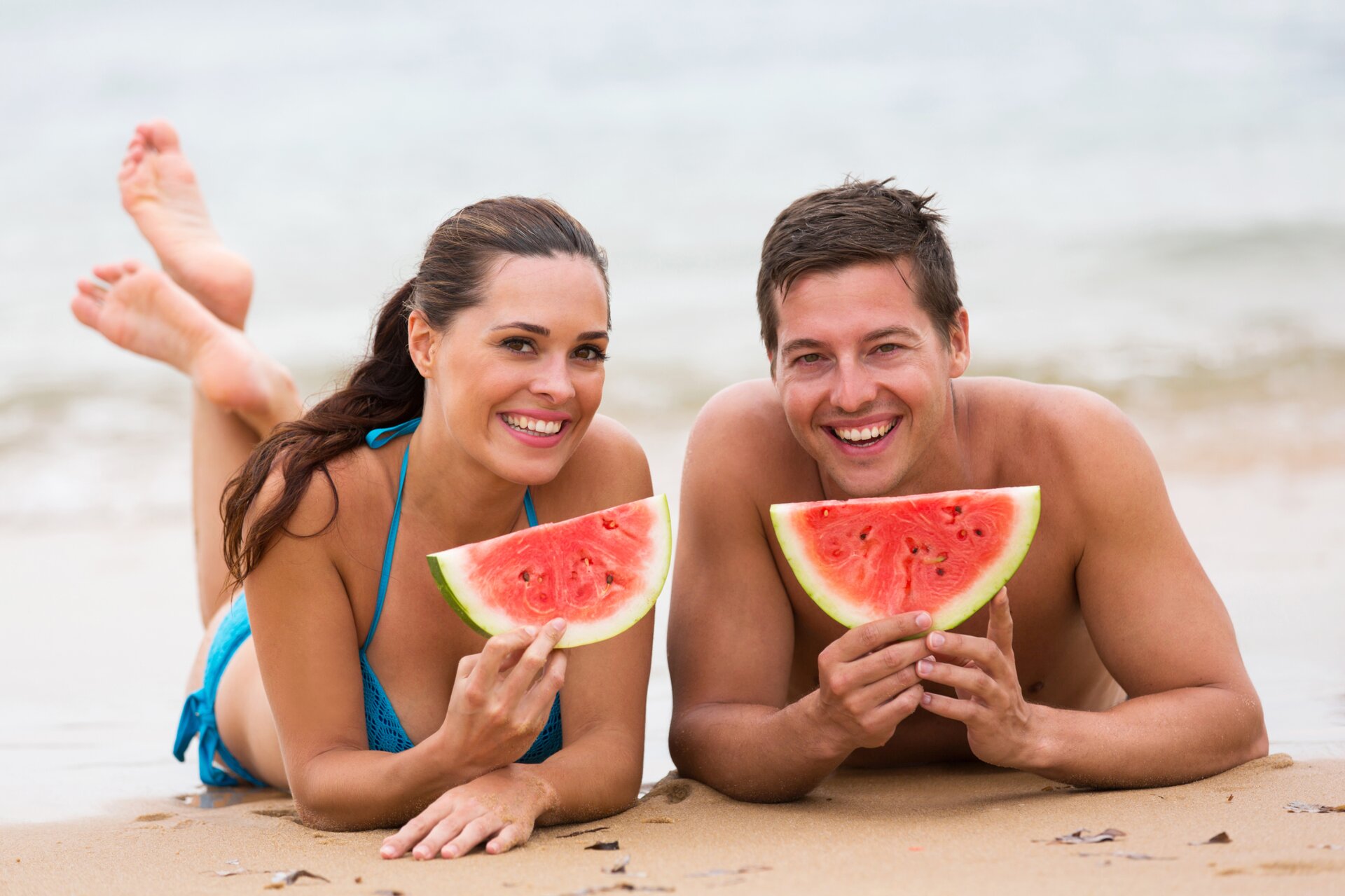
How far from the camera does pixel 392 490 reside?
13.1 ft

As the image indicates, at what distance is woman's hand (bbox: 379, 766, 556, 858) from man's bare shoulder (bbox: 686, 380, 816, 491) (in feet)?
4.22

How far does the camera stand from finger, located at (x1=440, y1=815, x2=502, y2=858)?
3.15m

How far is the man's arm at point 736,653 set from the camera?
3.57 metres

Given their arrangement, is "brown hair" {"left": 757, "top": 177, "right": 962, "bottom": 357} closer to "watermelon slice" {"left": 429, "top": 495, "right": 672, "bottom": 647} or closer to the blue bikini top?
"watermelon slice" {"left": 429, "top": 495, "right": 672, "bottom": 647}

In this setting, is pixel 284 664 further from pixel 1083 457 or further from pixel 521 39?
pixel 521 39

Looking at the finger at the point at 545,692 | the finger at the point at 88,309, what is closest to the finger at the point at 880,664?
the finger at the point at 545,692

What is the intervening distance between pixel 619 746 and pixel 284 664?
0.97m

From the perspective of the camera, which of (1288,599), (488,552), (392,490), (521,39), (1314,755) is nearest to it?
(488,552)

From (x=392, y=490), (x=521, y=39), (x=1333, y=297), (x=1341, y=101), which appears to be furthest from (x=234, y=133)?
(x=392, y=490)

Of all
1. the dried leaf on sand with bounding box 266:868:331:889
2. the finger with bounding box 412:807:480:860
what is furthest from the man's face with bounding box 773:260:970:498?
the dried leaf on sand with bounding box 266:868:331:889

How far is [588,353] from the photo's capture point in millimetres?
3809

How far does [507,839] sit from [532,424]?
1128mm

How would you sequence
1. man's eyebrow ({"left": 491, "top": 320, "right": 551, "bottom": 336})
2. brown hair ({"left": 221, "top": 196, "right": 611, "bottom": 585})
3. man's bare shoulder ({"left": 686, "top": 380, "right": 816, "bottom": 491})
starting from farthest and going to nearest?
man's bare shoulder ({"left": 686, "top": 380, "right": 816, "bottom": 491})
brown hair ({"left": 221, "top": 196, "right": 611, "bottom": 585})
man's eyebrow ({"left": 491, "top": 320, "right": 551, "bottom": 336})

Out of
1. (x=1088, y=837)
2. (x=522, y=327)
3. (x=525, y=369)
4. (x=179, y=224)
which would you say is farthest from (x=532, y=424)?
(x=179, y=224)
